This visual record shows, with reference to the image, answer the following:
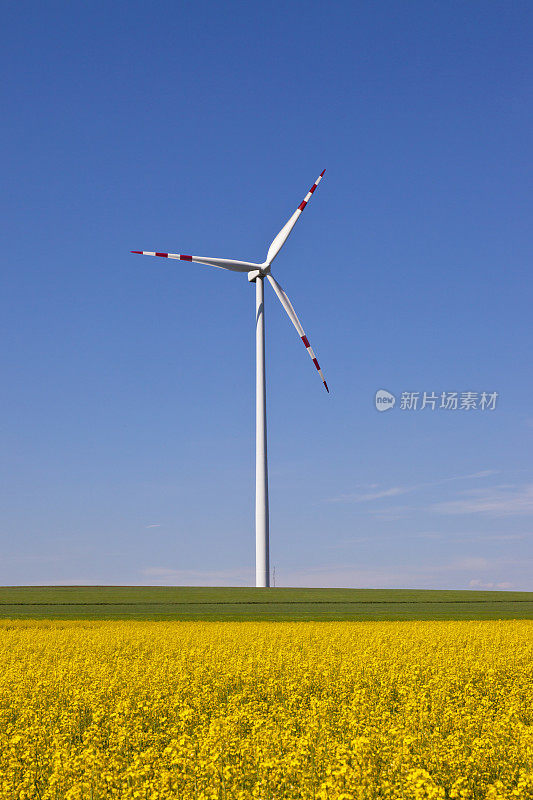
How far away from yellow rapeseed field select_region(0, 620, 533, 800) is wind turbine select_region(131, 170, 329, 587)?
36.2 m

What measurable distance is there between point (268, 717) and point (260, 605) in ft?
152

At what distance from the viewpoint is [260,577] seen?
6906 cm

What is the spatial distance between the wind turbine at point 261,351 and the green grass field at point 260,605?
475 centimetres

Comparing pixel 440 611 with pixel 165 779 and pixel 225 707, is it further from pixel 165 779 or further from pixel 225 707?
pixel 165 779

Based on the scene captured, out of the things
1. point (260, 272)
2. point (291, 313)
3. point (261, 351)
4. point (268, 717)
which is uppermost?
point (260, 272)

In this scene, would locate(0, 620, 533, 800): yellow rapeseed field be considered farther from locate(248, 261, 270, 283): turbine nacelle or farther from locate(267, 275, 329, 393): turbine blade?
locate(248, 261, 270, 283): turbine nacelle

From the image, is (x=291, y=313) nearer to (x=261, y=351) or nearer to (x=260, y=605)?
(x=261, y=351)

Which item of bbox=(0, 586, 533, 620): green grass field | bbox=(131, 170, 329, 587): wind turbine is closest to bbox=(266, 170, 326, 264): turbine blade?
bbox=(131, 170, 329, 587): wind turbine

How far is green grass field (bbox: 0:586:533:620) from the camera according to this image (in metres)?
50.2

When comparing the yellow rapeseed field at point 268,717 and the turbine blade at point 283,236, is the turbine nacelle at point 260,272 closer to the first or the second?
the turbine blade at point 283,236

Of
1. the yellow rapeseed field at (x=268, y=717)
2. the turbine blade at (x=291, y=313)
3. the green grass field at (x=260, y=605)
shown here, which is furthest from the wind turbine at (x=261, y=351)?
the yellow rapeseed field at (x=268, y=717)

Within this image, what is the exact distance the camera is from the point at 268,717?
47.2ft

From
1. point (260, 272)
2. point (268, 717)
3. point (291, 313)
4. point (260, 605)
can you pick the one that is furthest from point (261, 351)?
point (268, 717)

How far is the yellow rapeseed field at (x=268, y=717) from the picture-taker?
1016 cm
